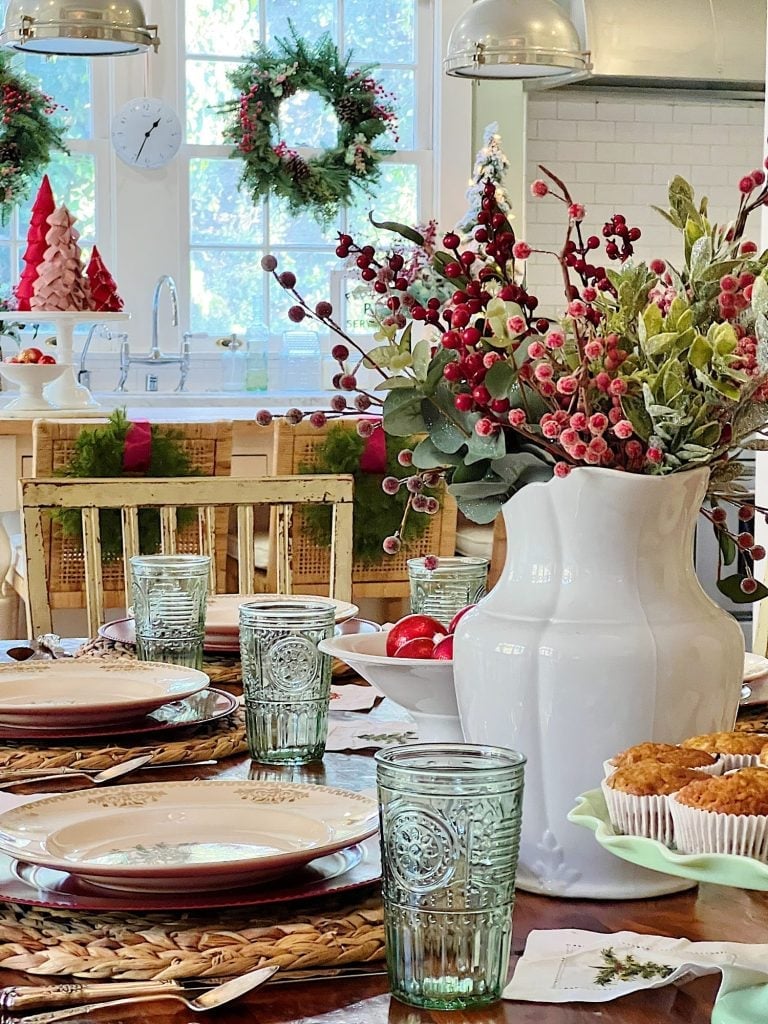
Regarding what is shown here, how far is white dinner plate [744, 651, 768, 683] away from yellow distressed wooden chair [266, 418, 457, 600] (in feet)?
6.32

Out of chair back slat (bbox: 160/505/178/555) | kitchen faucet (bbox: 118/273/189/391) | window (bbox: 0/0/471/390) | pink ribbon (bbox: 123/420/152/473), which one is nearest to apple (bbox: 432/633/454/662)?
chair back slat (bbox: 160/505/178/555)

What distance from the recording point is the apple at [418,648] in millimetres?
1061

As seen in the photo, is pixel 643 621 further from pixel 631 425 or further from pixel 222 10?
pixel 222 10

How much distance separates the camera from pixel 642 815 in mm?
693

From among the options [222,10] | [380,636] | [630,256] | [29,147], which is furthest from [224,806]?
[222,10]

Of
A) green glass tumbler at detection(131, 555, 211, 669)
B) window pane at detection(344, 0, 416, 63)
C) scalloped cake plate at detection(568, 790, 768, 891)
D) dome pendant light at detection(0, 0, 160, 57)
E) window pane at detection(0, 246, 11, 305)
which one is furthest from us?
window pane at detection(344, 0, 416, 63)

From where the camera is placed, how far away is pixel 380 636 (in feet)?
3.89

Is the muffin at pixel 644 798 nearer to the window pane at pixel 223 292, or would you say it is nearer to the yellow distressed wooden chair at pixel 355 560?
the yellow distressed wooden chair at pixel 355 560

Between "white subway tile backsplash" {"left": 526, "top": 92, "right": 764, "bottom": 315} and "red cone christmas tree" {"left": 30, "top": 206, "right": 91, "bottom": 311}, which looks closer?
"red cone christmas tree" {"left": 30, "top": 206, "right": 91, "bottom": 311}

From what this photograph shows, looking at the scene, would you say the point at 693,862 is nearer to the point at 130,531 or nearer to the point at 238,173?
the point at 130,531

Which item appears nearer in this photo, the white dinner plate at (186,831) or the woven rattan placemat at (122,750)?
the white dinner plate at (186,831)

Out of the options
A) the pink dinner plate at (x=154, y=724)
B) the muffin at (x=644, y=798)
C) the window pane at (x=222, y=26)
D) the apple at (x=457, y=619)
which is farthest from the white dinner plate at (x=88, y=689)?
the window pane at (x=222, y=26)

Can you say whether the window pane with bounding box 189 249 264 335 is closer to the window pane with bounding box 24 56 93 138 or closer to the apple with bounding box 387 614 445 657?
the window pane with bounding box 24 56 93 138

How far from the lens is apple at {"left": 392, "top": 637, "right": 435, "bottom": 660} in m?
1.06
